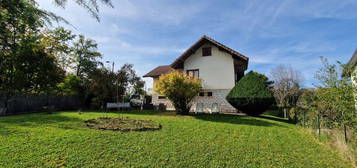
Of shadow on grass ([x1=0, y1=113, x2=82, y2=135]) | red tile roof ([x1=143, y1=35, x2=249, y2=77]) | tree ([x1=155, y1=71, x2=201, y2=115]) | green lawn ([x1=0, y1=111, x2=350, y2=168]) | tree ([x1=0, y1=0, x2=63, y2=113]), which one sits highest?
red tile roof ([x1=143, y1=35, x2=249, y2=77])

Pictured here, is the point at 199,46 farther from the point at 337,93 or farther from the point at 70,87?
the point at 70,87

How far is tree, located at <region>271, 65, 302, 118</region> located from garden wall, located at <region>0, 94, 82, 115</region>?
21783 millimetres

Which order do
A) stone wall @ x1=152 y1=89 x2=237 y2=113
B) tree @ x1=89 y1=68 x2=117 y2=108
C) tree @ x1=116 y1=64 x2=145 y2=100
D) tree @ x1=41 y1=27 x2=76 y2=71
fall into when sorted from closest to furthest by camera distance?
stone wall @ x1=152 y1=89 x2=237 y2=113 → tree @ x1=89 y1=68 x2=117 y2=108 → tree @ x1=116 y1=64 x2=145 y2=100 → tree @ x1=41 y1=27 x2=76 y2=71

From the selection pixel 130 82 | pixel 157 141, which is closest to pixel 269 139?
pixel 157 141

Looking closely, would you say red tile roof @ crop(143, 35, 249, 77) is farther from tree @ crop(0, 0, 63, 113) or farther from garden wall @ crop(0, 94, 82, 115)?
garden wall @ crop(0, 94, 82, 115)

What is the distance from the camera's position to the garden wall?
479 inches

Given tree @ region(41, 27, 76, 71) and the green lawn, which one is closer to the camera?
the green lawn

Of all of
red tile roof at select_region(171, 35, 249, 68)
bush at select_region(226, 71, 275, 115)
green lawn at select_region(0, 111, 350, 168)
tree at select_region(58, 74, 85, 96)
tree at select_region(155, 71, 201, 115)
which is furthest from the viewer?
tree at select_region(58, 74, 85, 96)

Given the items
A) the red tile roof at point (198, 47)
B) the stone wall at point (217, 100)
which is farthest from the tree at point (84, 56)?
the stone wall at point (217, 100)

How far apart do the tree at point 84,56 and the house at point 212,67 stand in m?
15.6

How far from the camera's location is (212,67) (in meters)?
15.8

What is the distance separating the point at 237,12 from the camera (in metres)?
9.84

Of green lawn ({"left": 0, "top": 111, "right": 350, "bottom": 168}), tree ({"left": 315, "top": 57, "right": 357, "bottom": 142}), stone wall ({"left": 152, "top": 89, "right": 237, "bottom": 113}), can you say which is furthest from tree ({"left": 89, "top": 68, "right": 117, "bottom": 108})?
tree ({"left": 315, "top": 57, "right": 357, "bottom": 142})

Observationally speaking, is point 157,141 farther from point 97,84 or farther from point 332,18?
point 97,84
